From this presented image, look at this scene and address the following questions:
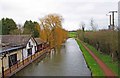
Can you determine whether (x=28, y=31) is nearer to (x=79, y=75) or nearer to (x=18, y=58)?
(x=18, y=58)

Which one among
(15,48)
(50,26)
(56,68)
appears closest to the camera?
(56,68)

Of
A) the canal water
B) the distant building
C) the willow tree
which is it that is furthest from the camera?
the willow tree

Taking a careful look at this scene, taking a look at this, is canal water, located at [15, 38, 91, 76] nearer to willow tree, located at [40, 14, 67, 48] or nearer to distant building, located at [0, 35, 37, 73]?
distant building, located at [0, 35, 37, 73]

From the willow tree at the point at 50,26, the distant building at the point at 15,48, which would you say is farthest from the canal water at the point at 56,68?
the willow tree at the point at 50,26

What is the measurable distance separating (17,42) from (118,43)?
14.9 meters

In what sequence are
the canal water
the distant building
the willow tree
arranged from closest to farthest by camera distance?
the canal water
the distant building
the willow tree

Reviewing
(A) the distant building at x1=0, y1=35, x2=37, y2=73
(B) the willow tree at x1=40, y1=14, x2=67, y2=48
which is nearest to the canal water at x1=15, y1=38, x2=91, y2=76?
(A) the distant building at x1=0, y1=35, x2=37, y2=73

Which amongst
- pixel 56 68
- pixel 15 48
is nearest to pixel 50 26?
pixel 15 48

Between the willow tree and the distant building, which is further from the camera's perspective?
the willow tree

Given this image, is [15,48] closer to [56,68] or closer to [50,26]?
[56,68]

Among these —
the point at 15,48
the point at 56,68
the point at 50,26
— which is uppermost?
the point at 50,26

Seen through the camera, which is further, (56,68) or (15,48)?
(15,48)

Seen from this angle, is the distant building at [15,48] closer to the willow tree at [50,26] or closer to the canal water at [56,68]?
the canal water at [56,68]

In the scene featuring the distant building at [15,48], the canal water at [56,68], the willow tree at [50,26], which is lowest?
the canal water at [56,68]
